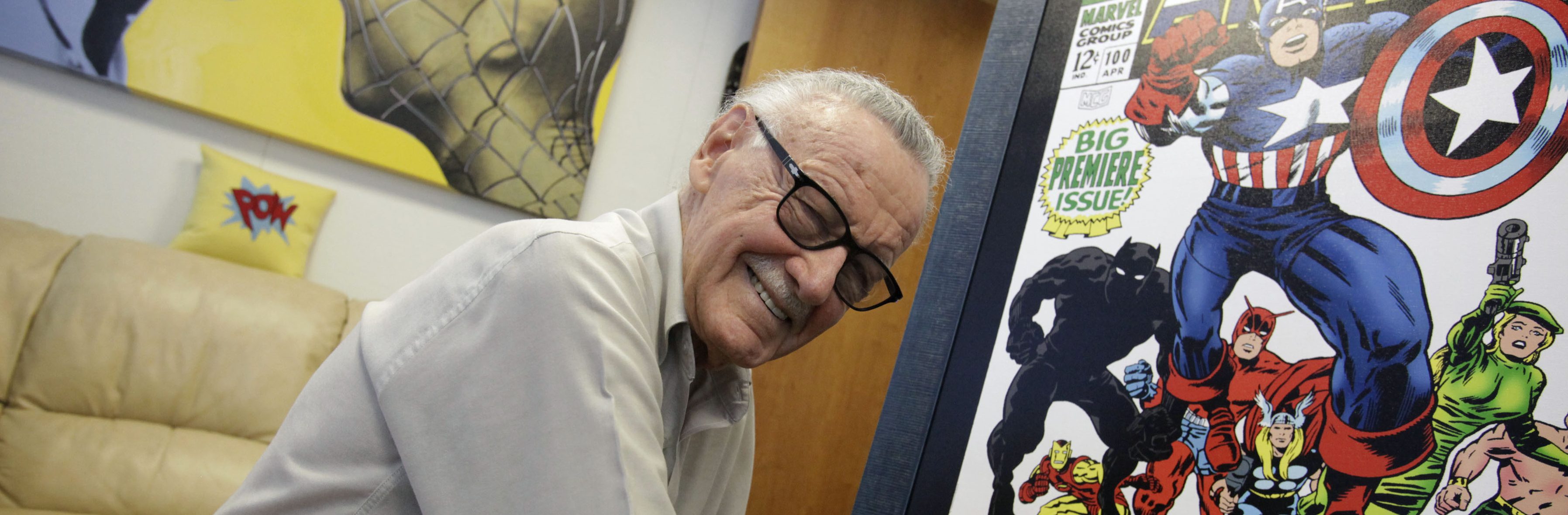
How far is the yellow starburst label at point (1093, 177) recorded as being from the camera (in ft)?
4.10

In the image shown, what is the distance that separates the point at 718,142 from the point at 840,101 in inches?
7.0

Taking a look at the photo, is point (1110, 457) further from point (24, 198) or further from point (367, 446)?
point (24, 198)

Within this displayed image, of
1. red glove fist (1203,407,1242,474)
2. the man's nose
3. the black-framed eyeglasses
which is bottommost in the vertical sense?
red glove fist (1203,407,1242,474)

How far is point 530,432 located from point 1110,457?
799mm

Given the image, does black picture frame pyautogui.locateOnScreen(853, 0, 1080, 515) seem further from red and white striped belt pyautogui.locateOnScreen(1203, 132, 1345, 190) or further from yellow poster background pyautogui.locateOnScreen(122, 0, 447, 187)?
yellow poster background pyautogui.locateOnScreen(122, 0, 447, 187)

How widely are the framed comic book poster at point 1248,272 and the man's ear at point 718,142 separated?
0.49 meters

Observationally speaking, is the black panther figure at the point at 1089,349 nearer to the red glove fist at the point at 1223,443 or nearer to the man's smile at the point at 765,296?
the red glove fist at the point at 1223,443

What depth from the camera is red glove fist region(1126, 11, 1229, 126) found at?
4.01ft

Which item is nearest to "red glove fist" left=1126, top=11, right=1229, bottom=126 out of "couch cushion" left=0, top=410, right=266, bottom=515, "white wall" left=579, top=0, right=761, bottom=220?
"white wall" left=579, top=0, right=761, bottom=220

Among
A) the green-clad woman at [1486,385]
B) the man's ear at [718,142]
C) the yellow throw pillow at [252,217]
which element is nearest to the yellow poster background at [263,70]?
the yellow throw pillow at [252,217]

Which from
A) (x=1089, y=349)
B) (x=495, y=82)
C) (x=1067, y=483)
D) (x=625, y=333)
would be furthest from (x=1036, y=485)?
(x=495, y=82)

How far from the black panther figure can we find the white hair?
11.4 inches

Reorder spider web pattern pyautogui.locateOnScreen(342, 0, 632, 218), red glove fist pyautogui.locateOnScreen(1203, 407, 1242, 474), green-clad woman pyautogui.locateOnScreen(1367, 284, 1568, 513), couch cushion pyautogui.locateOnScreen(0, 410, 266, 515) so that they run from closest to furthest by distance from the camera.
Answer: green-clad woman pyautogui.locateOnScreen(1367, 284, 1568, 513)
red glove fist pyautogui.locateOnScreen(1203, 407, 1242, 474)
couch cushion pyautogui.locateOnScreen(0, 410, 266, 515)
spider web pattern pyautogui.locateOnScreen(342, 0, 632, 218)

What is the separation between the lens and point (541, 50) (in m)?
3.04
